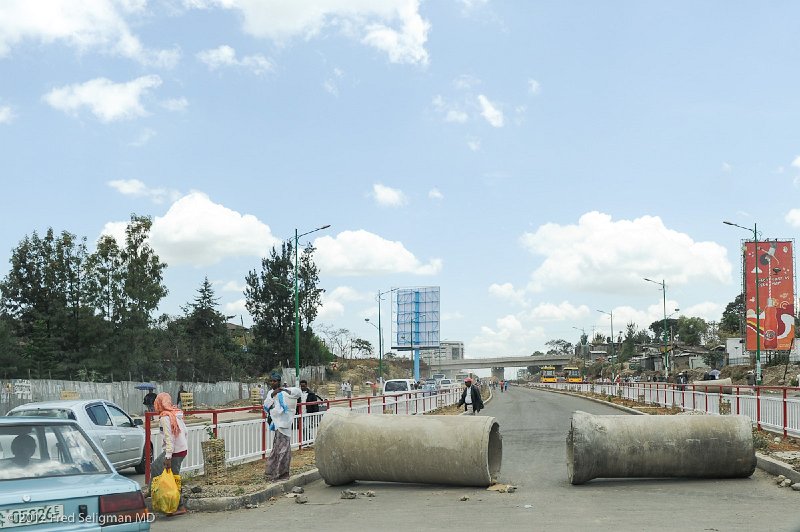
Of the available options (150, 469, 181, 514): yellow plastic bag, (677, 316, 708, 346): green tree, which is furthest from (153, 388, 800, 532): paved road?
(677, 316, 708, 346): green tree

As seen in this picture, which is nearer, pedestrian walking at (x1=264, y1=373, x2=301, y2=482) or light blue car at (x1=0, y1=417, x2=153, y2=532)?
light blue car at (x1=0, y1=417, x2=153, y2=532)

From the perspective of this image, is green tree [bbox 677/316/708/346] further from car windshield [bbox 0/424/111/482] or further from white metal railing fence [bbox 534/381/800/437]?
car windshield [bbox 0/424/111/482]

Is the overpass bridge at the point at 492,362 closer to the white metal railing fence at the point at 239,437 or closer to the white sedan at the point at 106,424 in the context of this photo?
the white metal railing fence at the point at 239,437

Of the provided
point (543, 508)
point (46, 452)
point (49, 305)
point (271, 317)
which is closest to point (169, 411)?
point (46, 452)

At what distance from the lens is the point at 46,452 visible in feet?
21.1

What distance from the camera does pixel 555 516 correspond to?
10250 mm

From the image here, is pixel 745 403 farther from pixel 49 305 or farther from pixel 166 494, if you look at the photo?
pixel 49 305

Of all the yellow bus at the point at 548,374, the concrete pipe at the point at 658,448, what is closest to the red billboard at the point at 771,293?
the concrete pipe at the point at 658,448

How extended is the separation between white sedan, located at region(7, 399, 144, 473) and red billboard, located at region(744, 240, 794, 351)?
48594 mm

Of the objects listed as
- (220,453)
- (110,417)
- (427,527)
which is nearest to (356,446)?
(220,453)

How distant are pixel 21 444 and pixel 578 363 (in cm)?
17637

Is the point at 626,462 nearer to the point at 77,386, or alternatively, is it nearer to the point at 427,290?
the point at 77,386

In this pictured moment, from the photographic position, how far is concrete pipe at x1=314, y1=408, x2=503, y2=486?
1269 cm

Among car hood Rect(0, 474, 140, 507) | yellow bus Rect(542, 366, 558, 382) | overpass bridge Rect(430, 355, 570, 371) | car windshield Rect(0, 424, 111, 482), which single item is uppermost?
car windshield Rect(0, 424, 111, 482)
